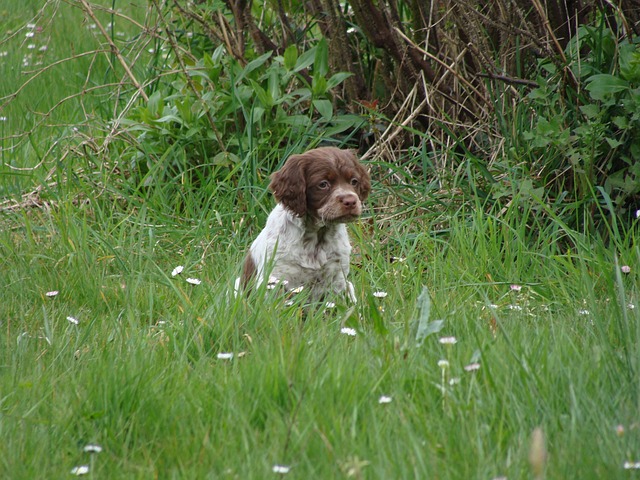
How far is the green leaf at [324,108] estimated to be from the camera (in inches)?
225

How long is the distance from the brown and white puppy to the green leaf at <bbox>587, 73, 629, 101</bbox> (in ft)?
4.40

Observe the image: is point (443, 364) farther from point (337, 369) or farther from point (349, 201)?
point (349, 201)

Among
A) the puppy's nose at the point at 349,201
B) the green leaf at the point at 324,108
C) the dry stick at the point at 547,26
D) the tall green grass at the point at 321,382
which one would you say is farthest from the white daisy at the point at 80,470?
the green leaf at the point at 324,108

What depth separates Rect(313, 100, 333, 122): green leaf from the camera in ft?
18.8

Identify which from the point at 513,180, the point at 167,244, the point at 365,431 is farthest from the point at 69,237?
the point at 365,431

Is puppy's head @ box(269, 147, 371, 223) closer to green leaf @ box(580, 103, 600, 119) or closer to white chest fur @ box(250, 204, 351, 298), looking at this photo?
white chest fur @ box(250, 204, 351, 298)

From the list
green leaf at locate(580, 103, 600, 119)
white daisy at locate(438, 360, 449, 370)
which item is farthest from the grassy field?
green leaf at locate(580, 103, 600, 119)

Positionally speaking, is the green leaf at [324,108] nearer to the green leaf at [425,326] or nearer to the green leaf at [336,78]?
the green leaf at [336,78]

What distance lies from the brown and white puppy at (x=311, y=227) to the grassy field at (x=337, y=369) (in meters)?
0.19

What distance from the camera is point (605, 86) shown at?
4.64 metres

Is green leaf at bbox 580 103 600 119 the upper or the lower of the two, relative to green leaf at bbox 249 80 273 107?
lower

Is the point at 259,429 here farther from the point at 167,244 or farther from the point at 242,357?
the point at 167,244

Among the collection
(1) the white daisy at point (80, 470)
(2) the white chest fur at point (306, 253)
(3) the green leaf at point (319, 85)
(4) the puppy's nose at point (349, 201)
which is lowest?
(2) the white chest fur at point (306, 253)

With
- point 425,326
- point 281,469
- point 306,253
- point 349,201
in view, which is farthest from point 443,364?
point 306,253
